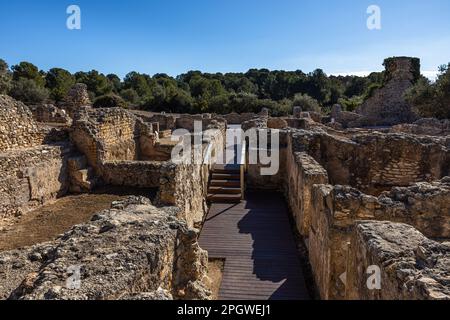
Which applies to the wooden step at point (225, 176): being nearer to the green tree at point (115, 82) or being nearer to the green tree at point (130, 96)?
the green tree at point (130, 96)

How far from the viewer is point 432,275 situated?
8.81ft

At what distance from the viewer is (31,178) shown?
Answer: 8484 millimetres

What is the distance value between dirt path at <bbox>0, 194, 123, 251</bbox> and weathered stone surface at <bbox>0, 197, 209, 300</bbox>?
177cm

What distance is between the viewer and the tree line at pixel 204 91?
119 ft

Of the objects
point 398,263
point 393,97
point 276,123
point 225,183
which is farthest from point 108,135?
point 393,97

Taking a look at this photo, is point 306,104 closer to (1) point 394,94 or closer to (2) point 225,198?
(1) point 394,94

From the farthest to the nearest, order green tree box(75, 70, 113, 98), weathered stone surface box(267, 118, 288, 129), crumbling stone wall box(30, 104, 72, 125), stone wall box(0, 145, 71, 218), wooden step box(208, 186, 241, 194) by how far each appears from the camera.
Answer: green tree box(75, 70, 113, 98), weathered stone surface box(267, 118, 288, 129), crumbling stone wall box(30, 104, 72, 125), wooden step box(208, 186, 241, 194), stone wall box(0, 145, 71, 218)

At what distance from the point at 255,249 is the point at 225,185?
3739mm

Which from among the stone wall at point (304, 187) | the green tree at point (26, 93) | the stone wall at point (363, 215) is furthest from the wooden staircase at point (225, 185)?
the green tree at point (26, 93)

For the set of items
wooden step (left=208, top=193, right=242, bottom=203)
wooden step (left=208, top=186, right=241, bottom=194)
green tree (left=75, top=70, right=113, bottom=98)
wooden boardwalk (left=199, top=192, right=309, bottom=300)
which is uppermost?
green tree (left=75, top=70, right=113, bottom=98)

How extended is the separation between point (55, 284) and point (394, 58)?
32.0 metres

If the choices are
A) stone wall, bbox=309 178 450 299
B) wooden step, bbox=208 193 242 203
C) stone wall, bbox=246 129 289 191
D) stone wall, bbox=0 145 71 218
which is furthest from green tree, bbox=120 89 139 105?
stone wall, bbox=309 178 450 299

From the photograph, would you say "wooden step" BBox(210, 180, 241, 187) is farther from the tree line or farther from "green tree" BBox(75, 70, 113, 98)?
"green tree" BBox(75, 70, 113, 98)

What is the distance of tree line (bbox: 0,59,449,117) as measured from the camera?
3612 cm
